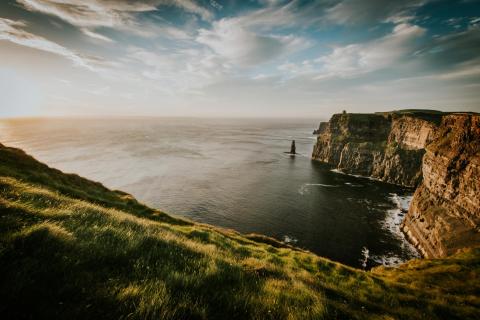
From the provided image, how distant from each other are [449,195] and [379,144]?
6280 cm

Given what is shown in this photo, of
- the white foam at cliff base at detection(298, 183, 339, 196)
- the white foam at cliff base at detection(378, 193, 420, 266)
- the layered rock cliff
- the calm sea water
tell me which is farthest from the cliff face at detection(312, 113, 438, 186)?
the white foam at cliff base at detection(298, 183, 339, 196)

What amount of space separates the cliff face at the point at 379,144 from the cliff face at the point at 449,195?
1373 inches

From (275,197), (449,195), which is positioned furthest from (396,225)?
(275,197)

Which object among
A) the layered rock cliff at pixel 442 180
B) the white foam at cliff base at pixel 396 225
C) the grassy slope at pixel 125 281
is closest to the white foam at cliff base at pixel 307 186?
the white foam at cliff base at pixel 396 225

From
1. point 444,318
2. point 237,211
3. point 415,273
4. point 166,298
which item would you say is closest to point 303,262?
point 444,318

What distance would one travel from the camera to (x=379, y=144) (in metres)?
90.8

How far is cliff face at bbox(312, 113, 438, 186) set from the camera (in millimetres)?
74188

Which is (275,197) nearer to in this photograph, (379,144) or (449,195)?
(449,195)

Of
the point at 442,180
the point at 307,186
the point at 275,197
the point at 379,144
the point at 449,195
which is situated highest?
the point at 379,144

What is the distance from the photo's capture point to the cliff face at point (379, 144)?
74.2 metres

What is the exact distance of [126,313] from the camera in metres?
3.12

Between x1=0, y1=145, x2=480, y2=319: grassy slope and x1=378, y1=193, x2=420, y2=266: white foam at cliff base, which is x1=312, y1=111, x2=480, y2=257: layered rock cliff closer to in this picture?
x1=378, y1=193, x2=420, y2=266: white foam at cliff base

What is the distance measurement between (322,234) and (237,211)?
2023 centimetres

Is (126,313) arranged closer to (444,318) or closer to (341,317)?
(341,317)
